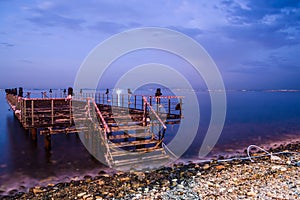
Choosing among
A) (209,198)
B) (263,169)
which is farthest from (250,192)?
(263,169)

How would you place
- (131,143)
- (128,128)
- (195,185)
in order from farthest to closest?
(128,128), (131,143), (195,185)

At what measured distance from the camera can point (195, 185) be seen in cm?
862

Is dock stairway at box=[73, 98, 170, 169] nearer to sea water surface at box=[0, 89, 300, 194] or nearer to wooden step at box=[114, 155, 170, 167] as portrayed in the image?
wooden step at box=[114, 155, 170, 167]

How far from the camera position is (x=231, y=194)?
24.5 feet

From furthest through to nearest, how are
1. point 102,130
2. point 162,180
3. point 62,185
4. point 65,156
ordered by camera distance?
1. point 65,156
2. point 102,130
3. point 62,185
4. point 162,180

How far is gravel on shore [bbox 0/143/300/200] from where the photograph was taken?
7621mm

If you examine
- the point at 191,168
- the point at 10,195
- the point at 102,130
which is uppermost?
the point at 102,130

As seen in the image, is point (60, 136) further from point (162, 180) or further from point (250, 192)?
point (250, 192)

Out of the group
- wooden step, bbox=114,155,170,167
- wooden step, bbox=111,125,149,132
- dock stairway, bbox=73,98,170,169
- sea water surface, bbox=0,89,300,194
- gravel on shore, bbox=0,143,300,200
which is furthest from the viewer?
wooden step, bbox=111,125,149,132

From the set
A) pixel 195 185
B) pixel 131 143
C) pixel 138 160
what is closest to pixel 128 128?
pixel 131 143

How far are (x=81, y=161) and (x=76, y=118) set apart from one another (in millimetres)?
2784

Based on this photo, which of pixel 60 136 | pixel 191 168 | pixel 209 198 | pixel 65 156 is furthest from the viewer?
pixel 60 136

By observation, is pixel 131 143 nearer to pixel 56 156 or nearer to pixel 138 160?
pixel 138 160

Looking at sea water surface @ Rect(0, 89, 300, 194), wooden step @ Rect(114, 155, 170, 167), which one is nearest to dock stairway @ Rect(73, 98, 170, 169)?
wooden step @ Rect(114, 155, 170, 167)
